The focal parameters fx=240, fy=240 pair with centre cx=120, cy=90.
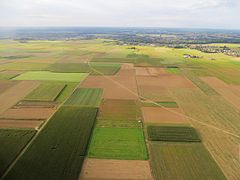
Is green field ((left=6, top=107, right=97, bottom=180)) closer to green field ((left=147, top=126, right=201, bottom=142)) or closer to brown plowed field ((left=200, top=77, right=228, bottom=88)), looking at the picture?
green field ((left=147, top=126, right=201, bottom=142))

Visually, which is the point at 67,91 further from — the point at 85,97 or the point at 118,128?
the point at 118,128

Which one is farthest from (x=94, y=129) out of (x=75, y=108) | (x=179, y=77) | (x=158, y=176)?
(x=179, y=77)

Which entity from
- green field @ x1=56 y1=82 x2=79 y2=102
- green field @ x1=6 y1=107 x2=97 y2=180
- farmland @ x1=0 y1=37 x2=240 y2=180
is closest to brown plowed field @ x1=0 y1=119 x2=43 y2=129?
farmland @ x1=0 y1=37 x2=240 y2=180

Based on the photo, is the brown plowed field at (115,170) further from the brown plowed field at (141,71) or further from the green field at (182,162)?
the brown plowed field at (141,71)

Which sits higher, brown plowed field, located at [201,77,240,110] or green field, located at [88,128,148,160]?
green field, located at [88,128,148,160]

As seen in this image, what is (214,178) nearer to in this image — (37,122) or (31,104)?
(37,122)

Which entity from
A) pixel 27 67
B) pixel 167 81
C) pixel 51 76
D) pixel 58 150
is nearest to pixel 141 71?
pixel 167 81
